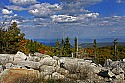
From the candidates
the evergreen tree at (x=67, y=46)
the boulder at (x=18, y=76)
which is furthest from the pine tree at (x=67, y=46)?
the boulder at (x=18, y=76)

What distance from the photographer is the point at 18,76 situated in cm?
1077

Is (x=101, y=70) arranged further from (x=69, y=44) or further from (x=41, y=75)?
(x=69, y=44)

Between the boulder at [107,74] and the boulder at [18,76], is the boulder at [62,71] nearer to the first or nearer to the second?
the boulder at [18,76]

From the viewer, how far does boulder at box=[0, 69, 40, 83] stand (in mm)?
10105

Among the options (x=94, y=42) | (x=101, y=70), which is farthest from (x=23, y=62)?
(x=94, y=42)

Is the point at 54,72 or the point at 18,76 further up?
the point at 18,76

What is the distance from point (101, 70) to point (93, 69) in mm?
542

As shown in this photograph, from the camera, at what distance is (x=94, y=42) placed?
78250 mm

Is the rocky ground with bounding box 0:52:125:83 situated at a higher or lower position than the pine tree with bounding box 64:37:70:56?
higher

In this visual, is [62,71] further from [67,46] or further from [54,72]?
[67,46]

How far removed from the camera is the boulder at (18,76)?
398 inches

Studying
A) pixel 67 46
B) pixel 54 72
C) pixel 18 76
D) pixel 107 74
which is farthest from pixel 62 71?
pixel 67 46

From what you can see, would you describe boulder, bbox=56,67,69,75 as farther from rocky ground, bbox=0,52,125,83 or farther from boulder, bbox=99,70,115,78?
boulder, bbox=99,70,115,78

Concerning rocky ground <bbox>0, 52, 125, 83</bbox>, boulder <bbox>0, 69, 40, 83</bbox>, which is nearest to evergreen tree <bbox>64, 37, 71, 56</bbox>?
rocky ground <bbox>0, 52, 125, 83</bbox>
